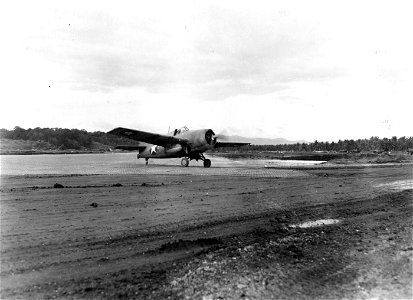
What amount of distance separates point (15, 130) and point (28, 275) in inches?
8421

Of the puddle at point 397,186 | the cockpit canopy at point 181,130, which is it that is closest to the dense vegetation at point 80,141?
the cockpit canopy at point 181,130

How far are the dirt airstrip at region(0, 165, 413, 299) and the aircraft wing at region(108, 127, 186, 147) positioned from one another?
17979 millimetres

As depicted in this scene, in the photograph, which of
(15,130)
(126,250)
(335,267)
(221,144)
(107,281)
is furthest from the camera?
(15,130)

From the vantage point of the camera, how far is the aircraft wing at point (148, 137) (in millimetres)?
27200

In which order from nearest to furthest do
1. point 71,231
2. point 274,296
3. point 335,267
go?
point 274,296, point 335,267, point 71,231

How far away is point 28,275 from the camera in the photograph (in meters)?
3.89

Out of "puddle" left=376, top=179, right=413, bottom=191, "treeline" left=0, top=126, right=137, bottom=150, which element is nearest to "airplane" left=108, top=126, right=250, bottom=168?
"puddle" left=376, top=179, right=413, bottom=191

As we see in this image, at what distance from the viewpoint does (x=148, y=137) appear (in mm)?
28891

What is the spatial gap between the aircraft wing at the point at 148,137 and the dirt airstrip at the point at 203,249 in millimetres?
17979

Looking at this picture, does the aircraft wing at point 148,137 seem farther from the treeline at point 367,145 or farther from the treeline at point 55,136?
the treeline at point 55,136

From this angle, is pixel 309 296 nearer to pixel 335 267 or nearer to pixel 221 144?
pixel 335 267

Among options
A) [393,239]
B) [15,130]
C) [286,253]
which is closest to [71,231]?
[286,253]

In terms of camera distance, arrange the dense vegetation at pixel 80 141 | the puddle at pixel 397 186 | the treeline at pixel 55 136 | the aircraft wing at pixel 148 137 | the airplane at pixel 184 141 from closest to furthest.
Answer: the puddle at pixel 397 186 < the aircraft wing at pixel 148 137 < the airplane at pixel 184 141 < the dense vegetation at pixel 80 141 < the treeline at pixel 55 136

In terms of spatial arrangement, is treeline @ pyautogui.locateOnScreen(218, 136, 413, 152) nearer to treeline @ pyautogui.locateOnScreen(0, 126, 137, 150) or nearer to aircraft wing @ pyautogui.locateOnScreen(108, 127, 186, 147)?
treeline @ pyautogui.locateOnScreen(0, 126, 137, 150)
